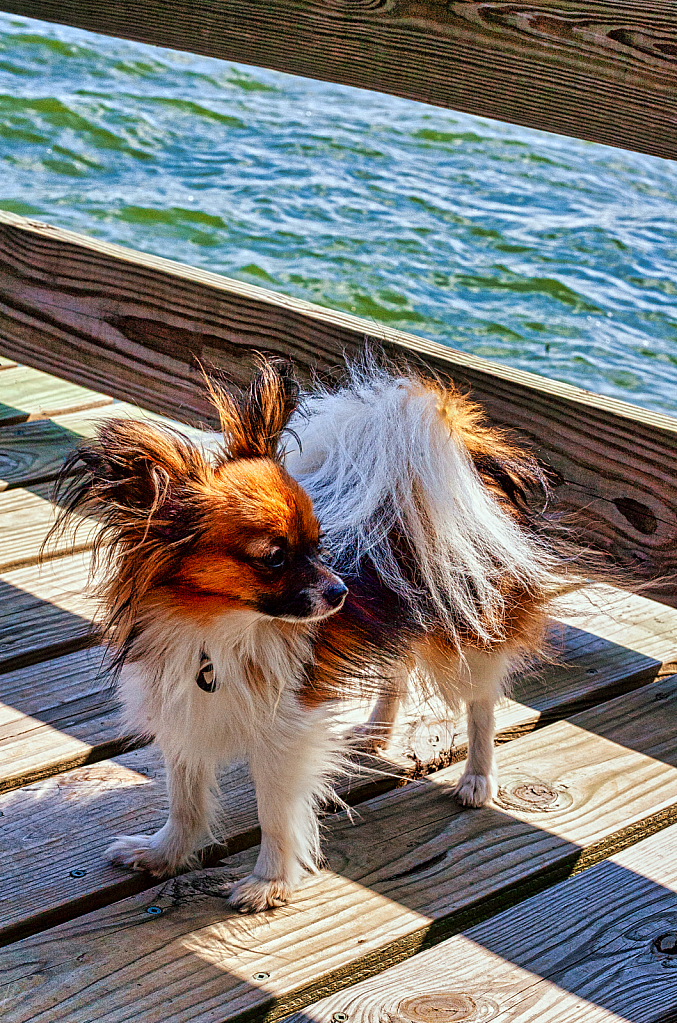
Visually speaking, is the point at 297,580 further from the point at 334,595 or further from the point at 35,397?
the point at 35,397

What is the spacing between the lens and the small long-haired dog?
69.4 inches

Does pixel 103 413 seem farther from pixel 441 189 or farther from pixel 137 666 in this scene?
pixel 441 189

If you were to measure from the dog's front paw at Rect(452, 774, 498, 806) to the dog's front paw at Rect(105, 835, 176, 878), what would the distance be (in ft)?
2.00

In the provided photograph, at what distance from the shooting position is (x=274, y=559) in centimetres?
176

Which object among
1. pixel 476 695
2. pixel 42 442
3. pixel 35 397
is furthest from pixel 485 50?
pixel 35 397

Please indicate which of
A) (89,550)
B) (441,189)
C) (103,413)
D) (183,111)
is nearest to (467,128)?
(441,189)

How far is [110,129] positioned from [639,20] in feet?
28.6

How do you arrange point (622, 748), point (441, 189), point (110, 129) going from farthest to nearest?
point (110, 129)
point (441, 189)
point (622, 748)

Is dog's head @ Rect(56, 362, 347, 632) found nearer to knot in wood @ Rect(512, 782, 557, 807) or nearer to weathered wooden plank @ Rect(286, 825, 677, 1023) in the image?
weathered wooden plank @ Rect(286, 825, 677, 1023)

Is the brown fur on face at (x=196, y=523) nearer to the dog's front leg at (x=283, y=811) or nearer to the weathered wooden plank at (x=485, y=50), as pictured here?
the dog's front leg at (x=283, y=811)

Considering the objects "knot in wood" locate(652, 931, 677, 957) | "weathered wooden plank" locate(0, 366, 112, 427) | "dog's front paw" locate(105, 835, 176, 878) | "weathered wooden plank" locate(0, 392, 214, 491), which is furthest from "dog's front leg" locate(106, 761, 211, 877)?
"weathered wooden plank" locate(0, 366, 112, 427)

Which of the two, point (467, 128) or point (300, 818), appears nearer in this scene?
point (300, 818)

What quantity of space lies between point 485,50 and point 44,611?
165cm

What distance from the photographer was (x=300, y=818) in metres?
2.06
